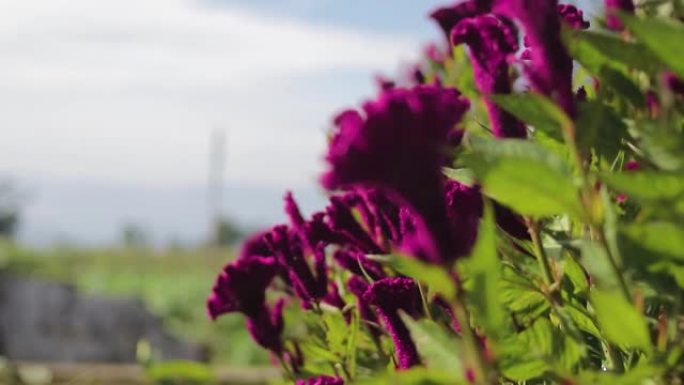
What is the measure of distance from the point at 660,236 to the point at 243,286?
686 millimetres

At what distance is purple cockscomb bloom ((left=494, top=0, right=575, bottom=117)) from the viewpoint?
70 centimetres

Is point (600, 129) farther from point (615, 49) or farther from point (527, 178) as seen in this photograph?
point (527, 178)

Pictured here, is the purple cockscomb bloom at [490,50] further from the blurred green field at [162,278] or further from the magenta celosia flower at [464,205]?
the blurred green field at [162,278]

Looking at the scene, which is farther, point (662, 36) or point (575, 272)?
point (575, 272)

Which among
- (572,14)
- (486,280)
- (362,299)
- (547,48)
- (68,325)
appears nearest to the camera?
(486,280)

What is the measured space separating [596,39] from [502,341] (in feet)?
0.72

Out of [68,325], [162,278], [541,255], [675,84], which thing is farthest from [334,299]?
[162,278]

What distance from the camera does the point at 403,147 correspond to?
25.2 inches

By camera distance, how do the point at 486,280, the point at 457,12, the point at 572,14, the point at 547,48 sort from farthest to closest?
the point at 457,12
the point at 572,14
the point at 547,48
the point at 486,280

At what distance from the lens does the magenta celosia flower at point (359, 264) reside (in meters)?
1.08

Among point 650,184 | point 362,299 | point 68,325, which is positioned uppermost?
point 650,184

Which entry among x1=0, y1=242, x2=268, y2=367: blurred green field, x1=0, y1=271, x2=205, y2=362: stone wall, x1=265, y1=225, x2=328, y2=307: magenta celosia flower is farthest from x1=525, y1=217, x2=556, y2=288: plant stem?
x1=0, y1=271, x2=205, y2=362: stone wall

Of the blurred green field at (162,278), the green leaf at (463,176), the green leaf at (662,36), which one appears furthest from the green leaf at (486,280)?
the blurred green field at (162,278)

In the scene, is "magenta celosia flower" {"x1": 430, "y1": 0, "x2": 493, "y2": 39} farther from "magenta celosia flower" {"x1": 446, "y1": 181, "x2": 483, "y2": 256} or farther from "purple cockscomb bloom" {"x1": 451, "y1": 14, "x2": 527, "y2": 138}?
"magenta celosia flower" {"x1": 446, "y1": 181, "x2": 483, "y2": 256}
